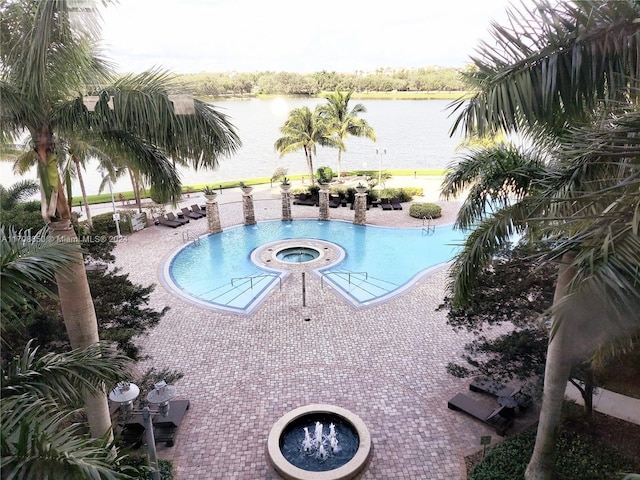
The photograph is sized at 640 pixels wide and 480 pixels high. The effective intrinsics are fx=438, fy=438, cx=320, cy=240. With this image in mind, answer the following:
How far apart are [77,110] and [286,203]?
18820 millimetres

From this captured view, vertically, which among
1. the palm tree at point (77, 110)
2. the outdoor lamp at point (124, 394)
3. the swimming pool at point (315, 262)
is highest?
the palm tree at point (77, 110)

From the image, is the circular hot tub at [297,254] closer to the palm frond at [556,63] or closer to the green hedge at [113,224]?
the green hedge at [113,224]

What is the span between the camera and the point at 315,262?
19.5 m

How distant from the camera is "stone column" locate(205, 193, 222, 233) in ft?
74.9

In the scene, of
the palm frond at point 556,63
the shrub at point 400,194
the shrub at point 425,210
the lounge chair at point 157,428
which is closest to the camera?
the palm frond at point 556,63

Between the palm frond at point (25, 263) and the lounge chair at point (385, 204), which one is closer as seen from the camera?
the palm frond at point (25, 263)

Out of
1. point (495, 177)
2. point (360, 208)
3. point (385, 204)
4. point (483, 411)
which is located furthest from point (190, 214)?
point (495, 177)

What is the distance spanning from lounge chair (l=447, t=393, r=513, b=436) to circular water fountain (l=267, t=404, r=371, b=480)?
7.42 feet

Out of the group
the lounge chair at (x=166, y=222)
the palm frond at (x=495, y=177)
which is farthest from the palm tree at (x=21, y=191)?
the palm frond at (x=495, y=177)

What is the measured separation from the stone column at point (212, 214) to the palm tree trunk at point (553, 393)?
18667 millimetres

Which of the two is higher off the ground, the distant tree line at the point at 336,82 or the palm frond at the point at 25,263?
the distant tree line at the point at 336,82

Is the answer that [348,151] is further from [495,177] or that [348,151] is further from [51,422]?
[51,422]

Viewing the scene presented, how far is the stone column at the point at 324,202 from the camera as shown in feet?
81.1

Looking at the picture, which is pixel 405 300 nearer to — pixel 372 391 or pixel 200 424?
pixel 372 391
